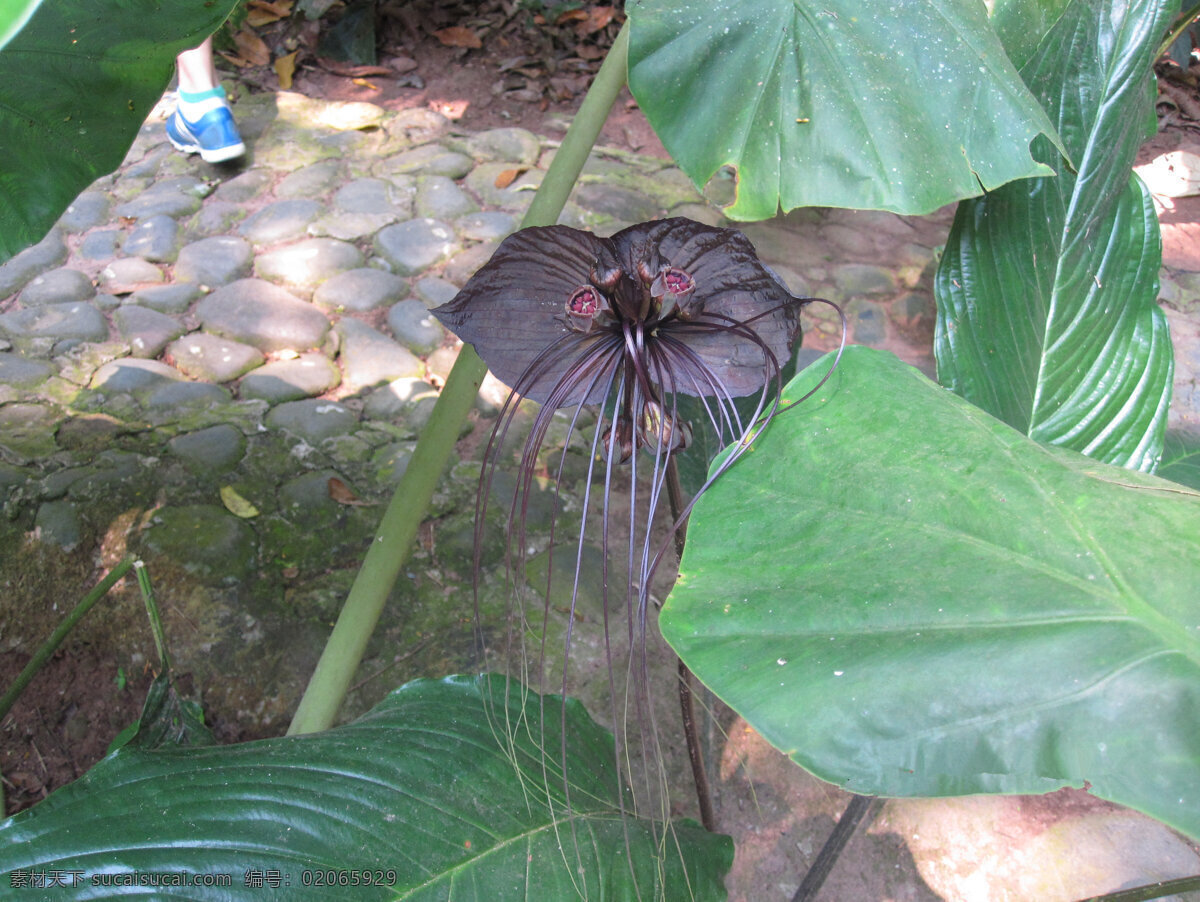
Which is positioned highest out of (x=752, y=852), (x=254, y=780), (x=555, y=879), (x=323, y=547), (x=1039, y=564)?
(x=1039, y=564)

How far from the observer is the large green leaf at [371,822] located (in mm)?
661

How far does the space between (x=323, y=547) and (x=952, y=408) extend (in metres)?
1.21

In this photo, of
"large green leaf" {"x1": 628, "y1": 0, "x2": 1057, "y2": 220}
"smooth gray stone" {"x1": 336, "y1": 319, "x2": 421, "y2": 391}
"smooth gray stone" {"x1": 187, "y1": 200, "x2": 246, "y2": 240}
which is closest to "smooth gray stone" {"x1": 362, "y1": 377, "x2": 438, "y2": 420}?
"smooth gray stone" {"x1": 336, "y1": 319, "x2": 421, "y2": 391}

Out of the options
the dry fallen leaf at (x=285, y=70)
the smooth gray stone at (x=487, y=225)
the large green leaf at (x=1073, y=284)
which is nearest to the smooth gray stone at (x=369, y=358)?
the smooth gray stone at (x=487, y=225)

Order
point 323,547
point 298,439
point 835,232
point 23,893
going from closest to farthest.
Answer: point 23,893 → point 323,547 → point 298,439 → point 835,232

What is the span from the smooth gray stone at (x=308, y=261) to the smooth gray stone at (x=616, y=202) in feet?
2.53

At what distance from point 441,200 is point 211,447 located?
4.21 ft

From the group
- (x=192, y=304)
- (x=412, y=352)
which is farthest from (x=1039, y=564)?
(x=192, y=304)

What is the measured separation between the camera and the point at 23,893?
626mm

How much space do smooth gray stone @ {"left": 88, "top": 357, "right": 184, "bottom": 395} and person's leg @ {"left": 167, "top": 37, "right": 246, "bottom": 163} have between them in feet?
3.41

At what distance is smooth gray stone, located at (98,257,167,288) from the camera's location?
7.09ft

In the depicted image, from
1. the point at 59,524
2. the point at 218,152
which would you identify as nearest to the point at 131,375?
the point at 59,524

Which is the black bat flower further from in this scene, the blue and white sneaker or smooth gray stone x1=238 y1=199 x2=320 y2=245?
the blue and white sneaker

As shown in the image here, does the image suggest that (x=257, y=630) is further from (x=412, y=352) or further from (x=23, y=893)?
(x=412, y=352)
